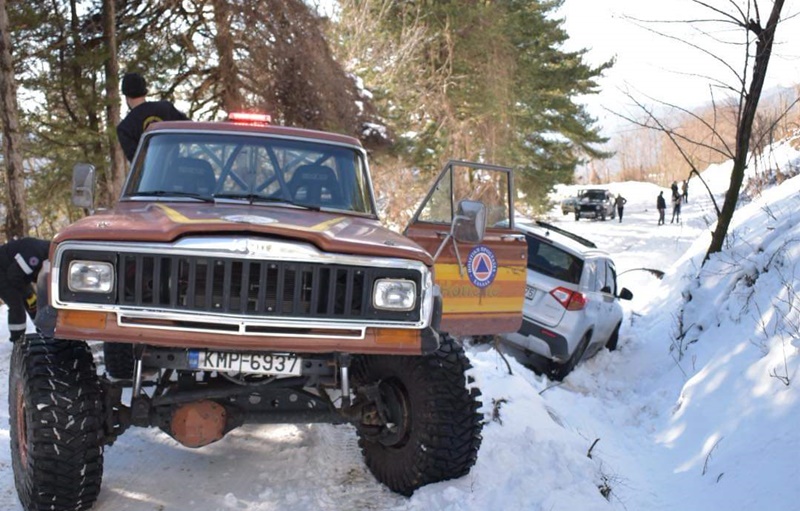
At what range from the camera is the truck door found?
5.90 metres

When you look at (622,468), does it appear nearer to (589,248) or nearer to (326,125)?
(589,248)

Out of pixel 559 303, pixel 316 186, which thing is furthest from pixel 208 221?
pixel 559 303

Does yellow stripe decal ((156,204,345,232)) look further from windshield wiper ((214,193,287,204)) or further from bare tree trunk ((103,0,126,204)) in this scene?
bare tree trunk ((103,0,126,204))

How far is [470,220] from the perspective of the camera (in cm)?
486

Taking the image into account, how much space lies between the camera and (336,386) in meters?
4.30

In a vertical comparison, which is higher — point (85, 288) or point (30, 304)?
point (85, 288)

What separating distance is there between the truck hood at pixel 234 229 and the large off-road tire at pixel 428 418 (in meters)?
0.79

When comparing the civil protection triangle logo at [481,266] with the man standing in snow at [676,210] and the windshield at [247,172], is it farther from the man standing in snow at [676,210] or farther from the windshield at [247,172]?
the man standing in snow at [676,210]

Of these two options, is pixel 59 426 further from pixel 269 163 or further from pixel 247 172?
pixel 269 163

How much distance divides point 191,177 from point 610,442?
15.1 feet

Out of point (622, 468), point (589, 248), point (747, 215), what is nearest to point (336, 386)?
point (622, 468)

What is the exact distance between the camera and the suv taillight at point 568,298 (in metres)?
9.41

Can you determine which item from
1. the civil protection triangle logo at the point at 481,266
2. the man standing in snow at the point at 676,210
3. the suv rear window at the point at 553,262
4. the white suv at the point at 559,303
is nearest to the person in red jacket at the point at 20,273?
the civil protection triangle logo at the point at 481,266

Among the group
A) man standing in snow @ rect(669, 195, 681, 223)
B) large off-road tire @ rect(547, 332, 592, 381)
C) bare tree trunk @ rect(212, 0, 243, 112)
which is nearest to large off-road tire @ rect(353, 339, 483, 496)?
large off-road tire @ rect(547, 332, 592, 381)
